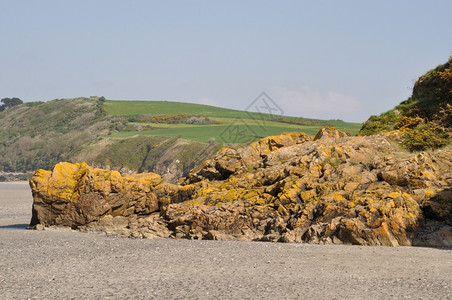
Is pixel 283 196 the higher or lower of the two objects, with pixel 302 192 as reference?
lower

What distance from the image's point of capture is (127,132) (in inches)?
4166

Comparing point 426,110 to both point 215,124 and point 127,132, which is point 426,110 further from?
→ point 215,124

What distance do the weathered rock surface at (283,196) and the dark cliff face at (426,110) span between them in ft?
5.90

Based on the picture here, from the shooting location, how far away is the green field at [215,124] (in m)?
84.1

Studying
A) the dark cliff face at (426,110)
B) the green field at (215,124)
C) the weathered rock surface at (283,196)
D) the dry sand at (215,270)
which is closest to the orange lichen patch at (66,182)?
the weathered rock surface at (283,196)

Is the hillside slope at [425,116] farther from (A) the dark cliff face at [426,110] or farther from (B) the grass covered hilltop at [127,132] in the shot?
(B) the grass covered hilltop at [127,132]

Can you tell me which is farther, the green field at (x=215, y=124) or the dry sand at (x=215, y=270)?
the green field at (x=215, y=124)

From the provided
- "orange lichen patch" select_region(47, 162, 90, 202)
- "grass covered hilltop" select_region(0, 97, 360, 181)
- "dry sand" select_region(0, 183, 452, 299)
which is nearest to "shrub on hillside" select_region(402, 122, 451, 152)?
"dry sand" select_region(0, 183, 452, 299)

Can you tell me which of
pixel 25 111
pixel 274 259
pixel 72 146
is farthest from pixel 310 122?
pixel 274 259

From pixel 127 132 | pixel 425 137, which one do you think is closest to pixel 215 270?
pixel 425 137

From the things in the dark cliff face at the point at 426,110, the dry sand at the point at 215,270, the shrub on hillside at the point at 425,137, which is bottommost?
the dry sand at the point at 215,270

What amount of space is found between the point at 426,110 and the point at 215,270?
15430mm

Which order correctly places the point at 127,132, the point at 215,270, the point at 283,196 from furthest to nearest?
the point at 127,132 → the point at 283,196 → the point at 215,270

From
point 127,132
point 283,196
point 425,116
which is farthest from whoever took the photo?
point 127,132
